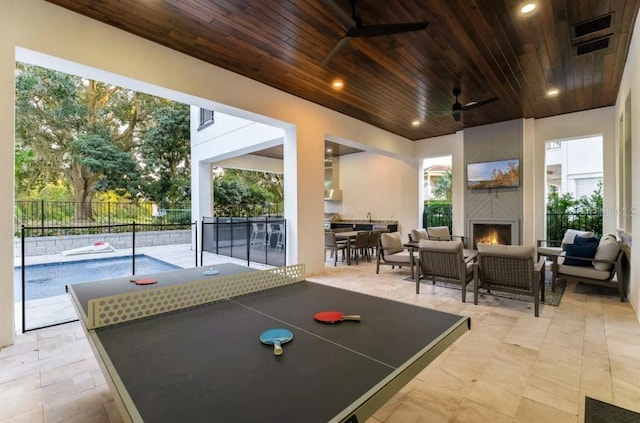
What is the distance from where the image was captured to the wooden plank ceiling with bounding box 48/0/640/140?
3.22m

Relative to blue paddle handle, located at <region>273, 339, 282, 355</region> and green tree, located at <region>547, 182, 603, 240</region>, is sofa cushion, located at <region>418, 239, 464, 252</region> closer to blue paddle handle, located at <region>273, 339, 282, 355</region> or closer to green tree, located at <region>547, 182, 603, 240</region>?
blue paddle handle, located at <region>273, 339, 282, 355</region>

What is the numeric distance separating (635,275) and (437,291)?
240cm

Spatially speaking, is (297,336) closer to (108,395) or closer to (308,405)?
(308,405)

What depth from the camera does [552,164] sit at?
39.9 ft

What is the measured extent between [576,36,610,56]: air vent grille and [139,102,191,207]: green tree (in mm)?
12119

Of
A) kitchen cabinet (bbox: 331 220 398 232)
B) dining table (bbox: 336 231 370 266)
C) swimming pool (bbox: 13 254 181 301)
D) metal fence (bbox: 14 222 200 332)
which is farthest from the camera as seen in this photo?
kitchen cabinet (bbox: 331 220 398 232)

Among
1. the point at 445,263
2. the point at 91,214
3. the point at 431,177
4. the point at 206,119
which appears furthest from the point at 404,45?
the point at 431,177

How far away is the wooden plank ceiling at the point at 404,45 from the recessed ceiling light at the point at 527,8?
0.18ft

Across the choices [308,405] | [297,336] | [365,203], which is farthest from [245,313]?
[365,203]

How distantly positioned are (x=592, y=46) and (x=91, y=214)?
1252cm

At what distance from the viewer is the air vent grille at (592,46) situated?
393 centimetres

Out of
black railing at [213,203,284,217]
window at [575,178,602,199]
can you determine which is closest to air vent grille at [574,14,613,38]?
window at [575,178,602,199]

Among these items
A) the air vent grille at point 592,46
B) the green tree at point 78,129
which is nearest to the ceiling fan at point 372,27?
the air vent grille at point 592,46

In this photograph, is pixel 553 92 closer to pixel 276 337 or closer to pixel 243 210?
pixel 276 337
